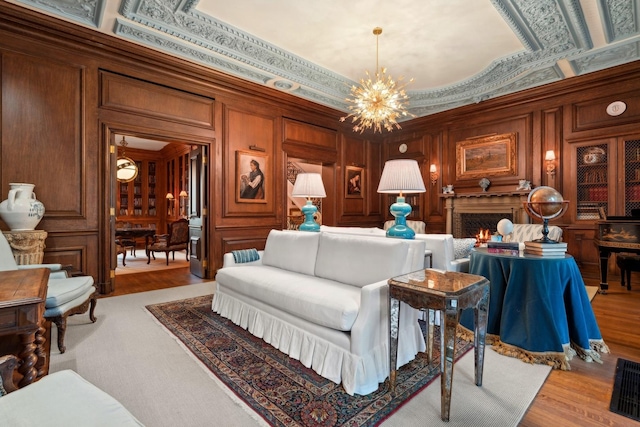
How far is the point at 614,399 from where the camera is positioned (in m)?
1.81

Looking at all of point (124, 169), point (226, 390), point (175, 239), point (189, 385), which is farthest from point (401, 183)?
point (124, 169)

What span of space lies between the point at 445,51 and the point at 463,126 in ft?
7.87

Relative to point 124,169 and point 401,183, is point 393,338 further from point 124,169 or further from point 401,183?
point 124,169

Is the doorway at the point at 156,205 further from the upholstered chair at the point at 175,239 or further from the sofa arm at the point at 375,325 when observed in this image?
the sofa arm at the point at 375,325

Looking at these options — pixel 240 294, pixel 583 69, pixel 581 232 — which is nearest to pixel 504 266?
pixel 240 294

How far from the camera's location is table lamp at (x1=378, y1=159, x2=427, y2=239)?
268 cm

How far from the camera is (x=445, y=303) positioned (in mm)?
1587

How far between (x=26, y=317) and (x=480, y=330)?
2469 mm

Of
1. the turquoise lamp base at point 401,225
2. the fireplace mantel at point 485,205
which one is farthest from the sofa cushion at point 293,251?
the fireplace mantel at point 485,205

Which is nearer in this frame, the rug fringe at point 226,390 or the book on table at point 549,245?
the rug fringe at point 226,390

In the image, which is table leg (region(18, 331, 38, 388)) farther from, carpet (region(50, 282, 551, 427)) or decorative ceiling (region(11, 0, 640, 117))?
decorative ceiling (region(11, 0, 640, 117))

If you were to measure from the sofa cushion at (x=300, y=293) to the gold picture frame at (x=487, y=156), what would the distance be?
5.11 m

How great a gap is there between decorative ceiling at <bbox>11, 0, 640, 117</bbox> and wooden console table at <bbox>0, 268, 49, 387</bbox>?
10.4ft

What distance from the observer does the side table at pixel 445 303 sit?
1598 millimetres
